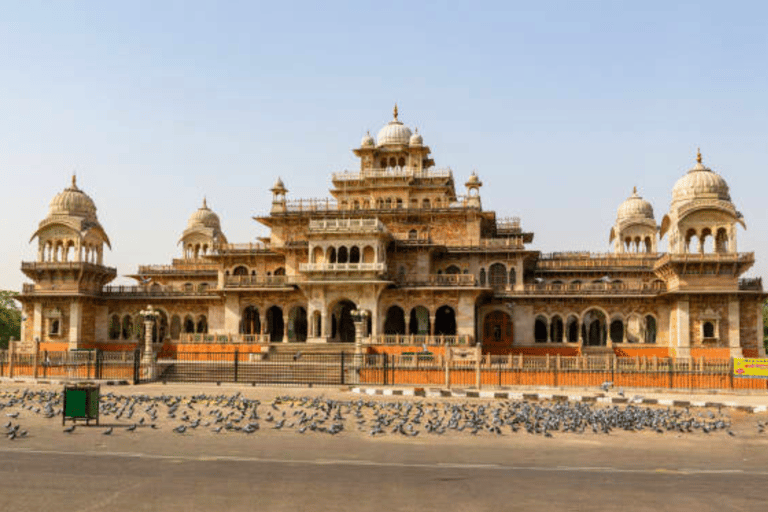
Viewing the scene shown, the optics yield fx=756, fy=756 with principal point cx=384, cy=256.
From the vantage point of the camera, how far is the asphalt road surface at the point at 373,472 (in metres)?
9.71

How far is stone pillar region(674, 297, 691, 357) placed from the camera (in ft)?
144

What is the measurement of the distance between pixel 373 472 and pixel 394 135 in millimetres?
45290

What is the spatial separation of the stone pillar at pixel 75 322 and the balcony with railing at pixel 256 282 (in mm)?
10409

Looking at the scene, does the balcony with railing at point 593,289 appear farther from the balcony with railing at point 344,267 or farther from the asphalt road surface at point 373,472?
the asphalt road surface at point 373,472

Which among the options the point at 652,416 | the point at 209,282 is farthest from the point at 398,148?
the point at 652,416

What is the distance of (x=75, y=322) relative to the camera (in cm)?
5050

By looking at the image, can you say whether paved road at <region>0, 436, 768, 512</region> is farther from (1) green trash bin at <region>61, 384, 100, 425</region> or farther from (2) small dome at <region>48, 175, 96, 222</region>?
(2) small dome at <region>48, 175, 96, 222</region>

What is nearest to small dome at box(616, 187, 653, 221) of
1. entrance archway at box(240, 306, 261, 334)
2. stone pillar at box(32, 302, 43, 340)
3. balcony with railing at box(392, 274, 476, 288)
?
balcony with railing at box(392, 274, 476, 288)

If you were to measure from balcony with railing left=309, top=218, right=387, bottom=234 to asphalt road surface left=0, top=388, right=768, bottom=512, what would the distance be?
29015 millimetres

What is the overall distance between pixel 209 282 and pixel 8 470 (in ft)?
158

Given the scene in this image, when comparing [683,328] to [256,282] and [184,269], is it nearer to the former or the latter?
[256,282]

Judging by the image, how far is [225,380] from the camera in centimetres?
3322

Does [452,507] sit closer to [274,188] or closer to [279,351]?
[279,351]

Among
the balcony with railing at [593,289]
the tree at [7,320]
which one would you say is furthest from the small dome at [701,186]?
the tree at [7,320]
